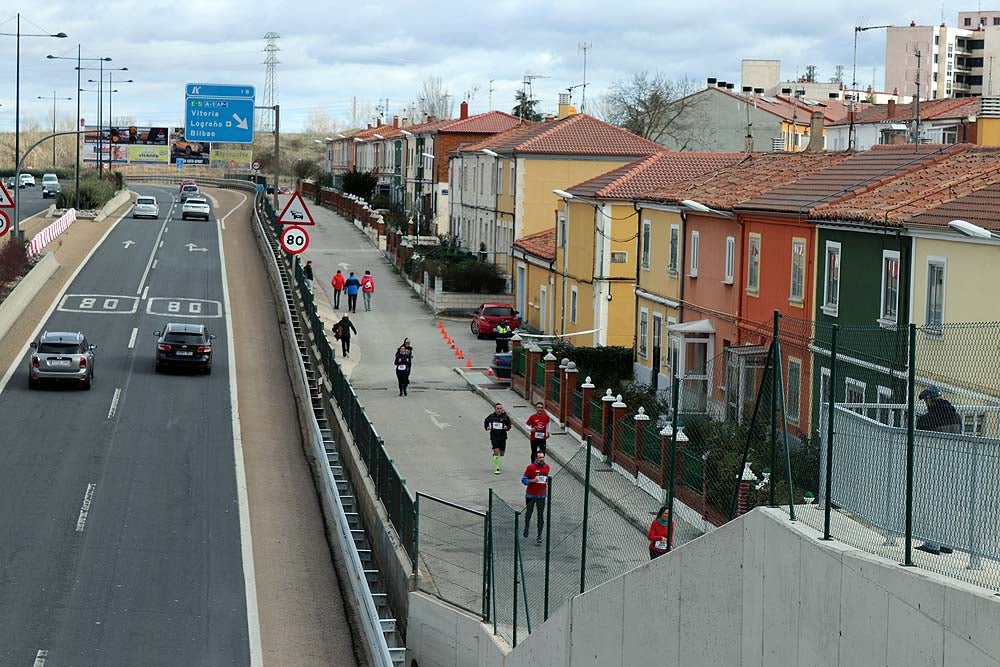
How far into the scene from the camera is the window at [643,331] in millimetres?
38375

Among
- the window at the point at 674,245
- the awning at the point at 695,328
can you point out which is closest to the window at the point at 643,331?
the window at the point at 674,245

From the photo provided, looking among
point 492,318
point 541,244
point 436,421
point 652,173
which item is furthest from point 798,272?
point 541,244

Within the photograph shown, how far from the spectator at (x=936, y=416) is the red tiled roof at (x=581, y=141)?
4818cm

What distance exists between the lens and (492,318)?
49938 mm

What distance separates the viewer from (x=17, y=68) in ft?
192

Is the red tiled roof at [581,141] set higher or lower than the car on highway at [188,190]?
higher

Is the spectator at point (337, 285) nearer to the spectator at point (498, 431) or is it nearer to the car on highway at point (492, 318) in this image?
the car on highway at point (492, 318)

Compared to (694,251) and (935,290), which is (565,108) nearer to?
(694,251)

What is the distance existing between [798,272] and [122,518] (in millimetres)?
14207

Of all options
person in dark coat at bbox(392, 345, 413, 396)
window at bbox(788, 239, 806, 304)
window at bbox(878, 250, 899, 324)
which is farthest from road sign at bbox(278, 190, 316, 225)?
window at bbox(878, 250, 899, 324)

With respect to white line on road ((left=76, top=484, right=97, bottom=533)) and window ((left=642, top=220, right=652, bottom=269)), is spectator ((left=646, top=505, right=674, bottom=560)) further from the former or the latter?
window ((left=642, top=220, right=652, bottom=269))

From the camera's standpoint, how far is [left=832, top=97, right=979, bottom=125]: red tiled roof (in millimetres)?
60375

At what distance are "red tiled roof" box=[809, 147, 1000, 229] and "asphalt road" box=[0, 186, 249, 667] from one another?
12324 millimetres

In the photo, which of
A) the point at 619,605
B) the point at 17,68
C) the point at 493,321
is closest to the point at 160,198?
the point at 17,68
